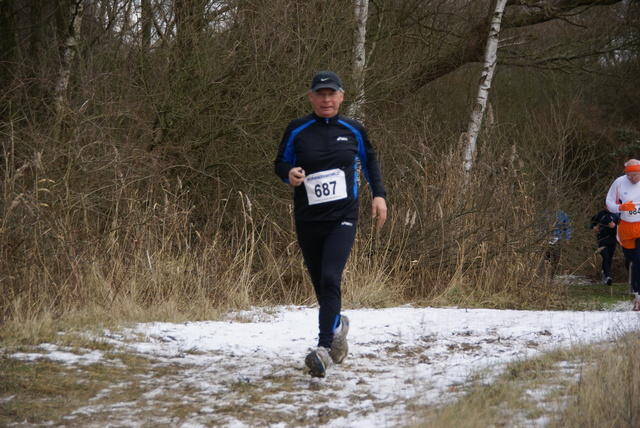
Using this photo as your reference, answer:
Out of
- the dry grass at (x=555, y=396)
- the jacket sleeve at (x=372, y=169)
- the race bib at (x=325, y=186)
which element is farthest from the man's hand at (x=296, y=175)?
the dry grass at (x=555, y=396)

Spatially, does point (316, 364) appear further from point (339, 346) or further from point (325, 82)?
point (325, 82)

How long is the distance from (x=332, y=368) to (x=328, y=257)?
785 millimetres

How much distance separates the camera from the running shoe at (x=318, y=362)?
4.91m

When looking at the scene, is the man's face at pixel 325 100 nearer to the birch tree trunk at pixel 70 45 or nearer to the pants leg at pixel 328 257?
the pants leg at pixel 328 257

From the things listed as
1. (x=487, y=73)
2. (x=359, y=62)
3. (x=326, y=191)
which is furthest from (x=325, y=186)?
(x=487, y=73)

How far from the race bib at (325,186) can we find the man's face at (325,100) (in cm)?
40

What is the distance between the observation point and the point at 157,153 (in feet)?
32.7

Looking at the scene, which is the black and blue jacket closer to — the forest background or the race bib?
the race bib

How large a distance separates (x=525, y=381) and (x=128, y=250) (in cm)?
474

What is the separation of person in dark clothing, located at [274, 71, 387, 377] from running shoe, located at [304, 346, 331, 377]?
0.34 feet

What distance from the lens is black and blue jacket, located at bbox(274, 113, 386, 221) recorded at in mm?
5242

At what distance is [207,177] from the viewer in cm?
1144

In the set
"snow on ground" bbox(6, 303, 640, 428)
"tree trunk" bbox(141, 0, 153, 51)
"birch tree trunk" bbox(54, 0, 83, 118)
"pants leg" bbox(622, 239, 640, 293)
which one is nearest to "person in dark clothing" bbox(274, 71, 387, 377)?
"snow on ground" bbox(6, 303, 640, 428)

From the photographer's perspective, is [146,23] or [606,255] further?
[606,255]
